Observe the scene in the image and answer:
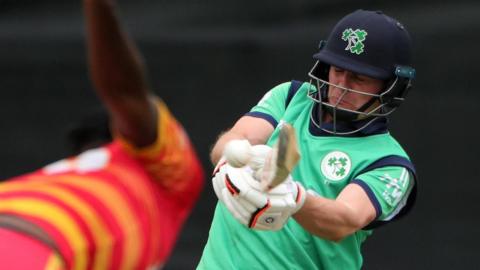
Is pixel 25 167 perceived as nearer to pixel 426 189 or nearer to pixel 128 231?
pixel 426 189

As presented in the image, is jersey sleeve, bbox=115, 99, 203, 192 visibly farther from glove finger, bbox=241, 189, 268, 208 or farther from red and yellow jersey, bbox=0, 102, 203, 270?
glove finger, bbox=241, 189, 268, 208

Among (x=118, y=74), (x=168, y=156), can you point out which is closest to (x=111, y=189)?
(x=168, y=156)

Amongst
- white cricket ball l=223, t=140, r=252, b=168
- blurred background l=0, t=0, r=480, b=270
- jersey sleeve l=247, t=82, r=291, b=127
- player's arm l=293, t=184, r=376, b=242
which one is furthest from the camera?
blurred background l=0, t=0, r=480, b=270

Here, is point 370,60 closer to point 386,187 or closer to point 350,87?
point 350,87

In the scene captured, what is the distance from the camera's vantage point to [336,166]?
9.64 ft

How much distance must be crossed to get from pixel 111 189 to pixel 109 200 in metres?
0.03

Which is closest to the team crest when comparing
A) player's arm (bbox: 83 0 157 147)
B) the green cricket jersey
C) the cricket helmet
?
the green cricket jersey

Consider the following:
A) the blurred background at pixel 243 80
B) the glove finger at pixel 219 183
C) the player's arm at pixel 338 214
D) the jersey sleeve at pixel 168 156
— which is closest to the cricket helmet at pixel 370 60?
the player's arm at pixel 338 214

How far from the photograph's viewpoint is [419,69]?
→ 13.9ft

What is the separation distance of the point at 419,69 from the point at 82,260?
2.44 m

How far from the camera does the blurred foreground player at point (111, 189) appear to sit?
78.0 inches

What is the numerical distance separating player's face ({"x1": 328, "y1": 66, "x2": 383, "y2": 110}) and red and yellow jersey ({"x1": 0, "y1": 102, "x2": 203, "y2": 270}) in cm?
83

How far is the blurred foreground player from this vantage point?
6.50ft

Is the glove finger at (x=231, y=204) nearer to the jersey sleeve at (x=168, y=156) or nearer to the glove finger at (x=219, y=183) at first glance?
the glove finger at (x=219, y=183)
